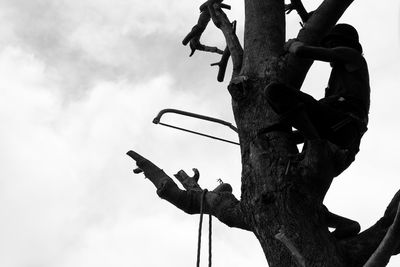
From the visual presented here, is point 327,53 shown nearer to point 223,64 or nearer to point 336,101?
point 336,101

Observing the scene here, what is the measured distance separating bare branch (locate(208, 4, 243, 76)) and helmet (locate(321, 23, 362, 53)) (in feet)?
1.88

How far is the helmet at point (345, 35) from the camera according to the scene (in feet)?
13.8

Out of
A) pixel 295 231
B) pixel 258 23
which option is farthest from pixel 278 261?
pixel 258 23

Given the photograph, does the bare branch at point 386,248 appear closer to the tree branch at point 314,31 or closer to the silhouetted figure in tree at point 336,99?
the silhouetted figure in tree at point 336,99

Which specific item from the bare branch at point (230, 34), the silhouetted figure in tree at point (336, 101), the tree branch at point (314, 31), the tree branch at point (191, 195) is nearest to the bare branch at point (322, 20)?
the tree branch at point (314, 31)

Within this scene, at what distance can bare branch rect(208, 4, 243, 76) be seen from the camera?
13.8ft

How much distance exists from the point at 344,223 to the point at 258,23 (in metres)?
1.47

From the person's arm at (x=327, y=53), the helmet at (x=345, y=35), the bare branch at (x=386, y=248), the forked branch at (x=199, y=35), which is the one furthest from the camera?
the forked branch at (x=199, y=35)

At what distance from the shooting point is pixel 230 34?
4523mm

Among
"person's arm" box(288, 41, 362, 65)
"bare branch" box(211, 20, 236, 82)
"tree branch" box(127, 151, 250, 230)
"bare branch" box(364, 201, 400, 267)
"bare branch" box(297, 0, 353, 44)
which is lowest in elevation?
"bare branch" box(364, 201, 400, 267)

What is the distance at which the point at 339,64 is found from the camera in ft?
13.2

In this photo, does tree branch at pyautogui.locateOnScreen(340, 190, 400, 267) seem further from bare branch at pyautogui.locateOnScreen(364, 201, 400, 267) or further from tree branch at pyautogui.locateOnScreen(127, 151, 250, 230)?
tree branch at pyautogui.locateOnScreen(127, 151, 250, 230)

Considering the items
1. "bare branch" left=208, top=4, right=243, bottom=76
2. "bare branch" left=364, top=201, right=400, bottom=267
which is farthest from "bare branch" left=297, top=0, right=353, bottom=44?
"bare branch" left=364, top=201, right=400, bottom=267

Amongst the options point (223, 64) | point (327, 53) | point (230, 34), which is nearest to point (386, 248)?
point (327, 53)
